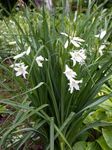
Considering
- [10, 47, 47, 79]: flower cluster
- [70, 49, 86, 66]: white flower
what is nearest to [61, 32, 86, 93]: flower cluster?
[70, 49, 86, 66]: white flower

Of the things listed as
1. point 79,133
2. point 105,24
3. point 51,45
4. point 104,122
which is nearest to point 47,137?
point 79,133

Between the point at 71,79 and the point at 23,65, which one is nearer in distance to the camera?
the point at 71,79

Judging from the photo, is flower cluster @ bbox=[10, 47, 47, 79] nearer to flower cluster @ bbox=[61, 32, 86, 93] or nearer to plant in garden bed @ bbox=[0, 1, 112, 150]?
plant in garden bed @ bbox=[0, 1, 112, 150]

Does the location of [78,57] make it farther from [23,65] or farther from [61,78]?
[23,65]

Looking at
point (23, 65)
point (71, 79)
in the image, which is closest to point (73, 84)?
point (71, 79)

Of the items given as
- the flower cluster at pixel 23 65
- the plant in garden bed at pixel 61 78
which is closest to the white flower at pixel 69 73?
the plant in garden bed at pixel 61 78

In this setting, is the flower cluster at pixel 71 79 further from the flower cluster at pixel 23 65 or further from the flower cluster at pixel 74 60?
the flower cluster at pixel 23 65

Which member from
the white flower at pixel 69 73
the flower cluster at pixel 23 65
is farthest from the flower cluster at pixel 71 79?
the flower cluster at pixel 23 65

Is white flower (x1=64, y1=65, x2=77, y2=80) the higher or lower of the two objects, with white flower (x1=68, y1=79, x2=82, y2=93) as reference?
higher

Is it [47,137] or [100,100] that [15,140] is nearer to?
[47,137]

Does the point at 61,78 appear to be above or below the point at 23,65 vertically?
below

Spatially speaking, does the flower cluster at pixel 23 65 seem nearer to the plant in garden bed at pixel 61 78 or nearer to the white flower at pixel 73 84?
the plant in garden bed at pixel 61 78

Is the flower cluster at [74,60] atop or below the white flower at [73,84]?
atop
